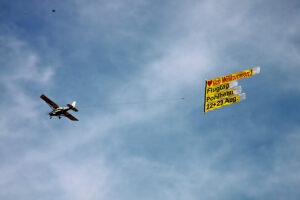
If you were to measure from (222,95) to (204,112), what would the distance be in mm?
3685

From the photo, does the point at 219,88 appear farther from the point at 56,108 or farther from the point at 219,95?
the point at 56,108

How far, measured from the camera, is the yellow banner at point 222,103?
35625 millimetres

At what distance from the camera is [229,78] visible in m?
37.0

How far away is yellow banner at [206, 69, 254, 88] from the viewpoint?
36.0 m

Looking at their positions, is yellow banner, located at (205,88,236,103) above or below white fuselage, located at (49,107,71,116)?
below

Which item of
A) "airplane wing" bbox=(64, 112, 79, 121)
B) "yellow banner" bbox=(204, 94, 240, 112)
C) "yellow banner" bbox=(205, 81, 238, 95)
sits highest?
"airplane wing" bbox=(64, 112, 79, 121)

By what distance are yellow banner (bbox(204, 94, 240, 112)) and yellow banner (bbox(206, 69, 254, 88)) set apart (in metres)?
2.37

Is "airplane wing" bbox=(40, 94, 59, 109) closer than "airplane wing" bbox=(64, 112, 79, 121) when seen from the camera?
Yes

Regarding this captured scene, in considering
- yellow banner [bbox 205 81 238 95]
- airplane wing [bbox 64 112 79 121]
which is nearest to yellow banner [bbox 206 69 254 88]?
yellow banner [bbox 205 81 238 95]

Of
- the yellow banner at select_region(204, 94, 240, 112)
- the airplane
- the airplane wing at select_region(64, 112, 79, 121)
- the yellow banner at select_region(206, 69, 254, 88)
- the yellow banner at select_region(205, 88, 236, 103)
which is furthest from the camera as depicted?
the airplane wing at select_region(64, 112, 79, 121)

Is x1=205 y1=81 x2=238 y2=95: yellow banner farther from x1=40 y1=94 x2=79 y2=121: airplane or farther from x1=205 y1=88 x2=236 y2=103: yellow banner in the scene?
x1=40 y1=94 x2=79 y2=121: airplane

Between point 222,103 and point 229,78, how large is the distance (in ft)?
12.2

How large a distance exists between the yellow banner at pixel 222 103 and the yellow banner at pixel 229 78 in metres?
2.37

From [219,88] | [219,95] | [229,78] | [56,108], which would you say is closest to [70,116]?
[56,108]
